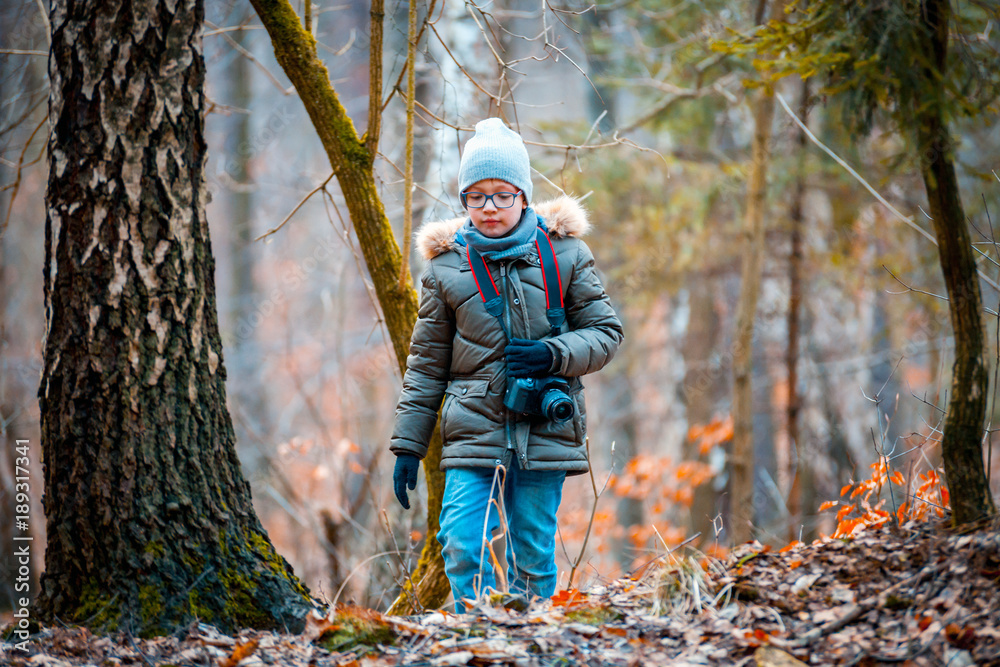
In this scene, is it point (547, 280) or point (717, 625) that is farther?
point (547, 280)

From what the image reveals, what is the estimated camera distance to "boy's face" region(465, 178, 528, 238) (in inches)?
122

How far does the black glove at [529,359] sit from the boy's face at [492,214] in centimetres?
52

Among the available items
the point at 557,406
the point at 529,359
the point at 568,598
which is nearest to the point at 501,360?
the point at 529,359

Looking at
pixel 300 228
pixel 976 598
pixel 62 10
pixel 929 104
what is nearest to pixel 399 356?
pixel 62 10

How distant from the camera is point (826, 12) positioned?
3.48 meters

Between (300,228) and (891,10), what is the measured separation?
48.4 ft

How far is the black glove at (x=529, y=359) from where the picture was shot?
2.92 metres

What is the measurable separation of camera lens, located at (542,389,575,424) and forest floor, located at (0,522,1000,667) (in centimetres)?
67

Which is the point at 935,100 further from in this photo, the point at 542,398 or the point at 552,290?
the point at 542,398

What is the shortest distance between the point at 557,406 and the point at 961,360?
1.50m

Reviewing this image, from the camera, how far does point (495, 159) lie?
10.1 ft

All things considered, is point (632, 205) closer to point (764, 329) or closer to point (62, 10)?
point (764, 329)

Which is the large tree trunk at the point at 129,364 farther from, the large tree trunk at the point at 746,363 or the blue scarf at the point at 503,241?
the large tree trunk at the point at 746,363

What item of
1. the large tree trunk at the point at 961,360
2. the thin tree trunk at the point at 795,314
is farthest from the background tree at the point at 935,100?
the thin tree trunk at the point at 795,314
